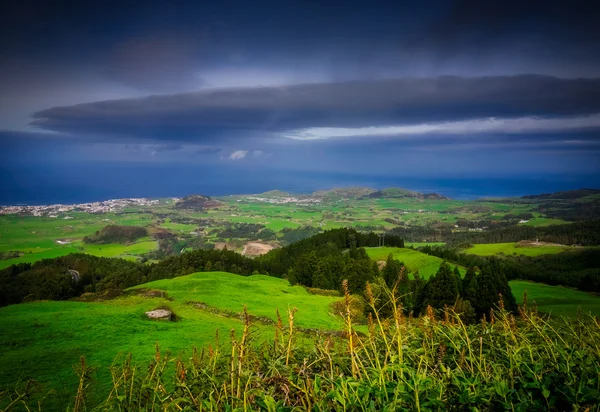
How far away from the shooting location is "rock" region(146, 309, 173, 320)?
17.2 m

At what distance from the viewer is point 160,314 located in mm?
17375

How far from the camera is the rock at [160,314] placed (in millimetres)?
17156

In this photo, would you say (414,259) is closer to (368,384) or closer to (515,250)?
(515,250)

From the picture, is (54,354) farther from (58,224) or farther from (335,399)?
(58,224)

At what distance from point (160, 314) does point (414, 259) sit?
182ft

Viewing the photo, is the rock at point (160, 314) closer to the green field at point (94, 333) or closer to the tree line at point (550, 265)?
the green field at point (94, 333)

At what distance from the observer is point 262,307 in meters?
23.8

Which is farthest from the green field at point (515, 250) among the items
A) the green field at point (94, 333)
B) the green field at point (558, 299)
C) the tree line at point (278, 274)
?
the green field at point (94, 333)

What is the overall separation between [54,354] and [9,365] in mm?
1283

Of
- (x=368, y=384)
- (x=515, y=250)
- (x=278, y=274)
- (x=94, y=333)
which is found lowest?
(x=515, y=250)

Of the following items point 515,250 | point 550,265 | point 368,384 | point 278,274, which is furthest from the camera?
point 515,250

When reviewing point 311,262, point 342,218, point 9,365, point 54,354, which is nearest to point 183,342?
point 54,354

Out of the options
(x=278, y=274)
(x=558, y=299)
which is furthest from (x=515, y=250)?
(x=278, y=274)

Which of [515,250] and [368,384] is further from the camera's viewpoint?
[515,250]
